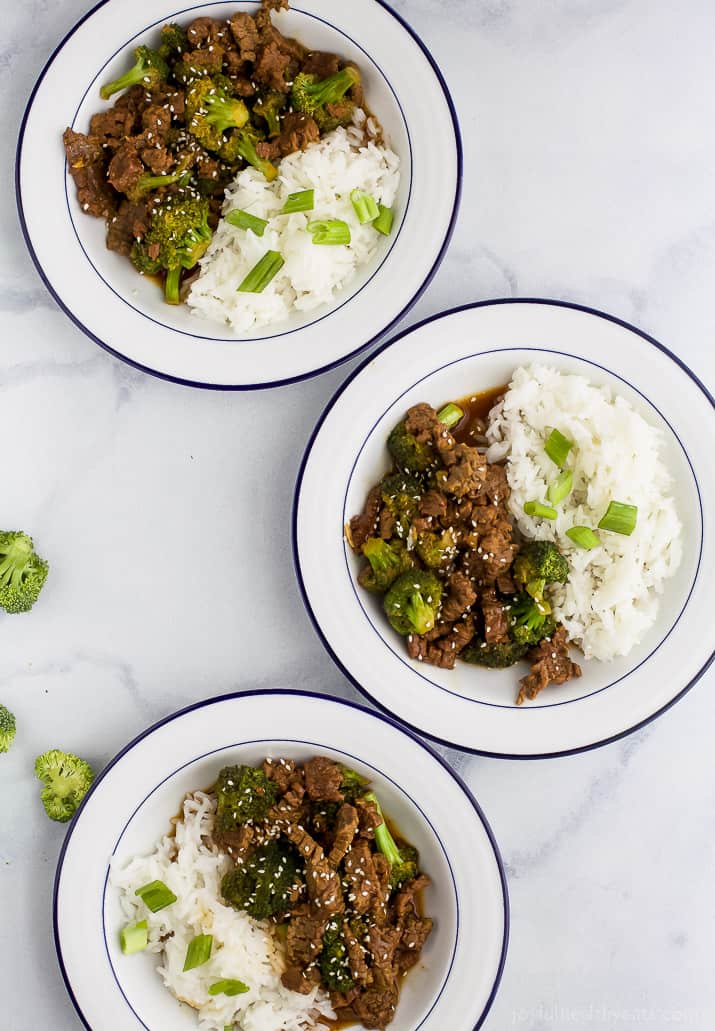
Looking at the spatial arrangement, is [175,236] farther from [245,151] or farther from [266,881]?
[266,881]

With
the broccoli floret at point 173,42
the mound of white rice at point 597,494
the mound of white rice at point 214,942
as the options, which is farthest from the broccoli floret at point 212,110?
the mound of white rice at point 214,942

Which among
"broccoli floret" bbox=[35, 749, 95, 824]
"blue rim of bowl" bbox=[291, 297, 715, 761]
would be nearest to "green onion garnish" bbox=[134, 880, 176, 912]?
"broccoli floret" bbox=[35, 749, 95, 824]

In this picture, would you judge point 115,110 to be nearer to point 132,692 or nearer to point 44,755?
point 132,692

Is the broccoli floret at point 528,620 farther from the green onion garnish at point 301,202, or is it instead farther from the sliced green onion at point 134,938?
the sliced green onion at point 134,938

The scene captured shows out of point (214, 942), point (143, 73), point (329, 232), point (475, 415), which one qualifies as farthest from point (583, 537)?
point (143, 73)

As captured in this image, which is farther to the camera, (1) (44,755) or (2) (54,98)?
(1) (44,755)

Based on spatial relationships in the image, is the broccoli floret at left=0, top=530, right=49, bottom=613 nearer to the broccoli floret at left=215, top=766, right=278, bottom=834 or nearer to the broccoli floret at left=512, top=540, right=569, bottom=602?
the broccoli floret at left=215, top=766, right=278, bottom=834

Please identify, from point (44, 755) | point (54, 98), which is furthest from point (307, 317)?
point (44, 755)
